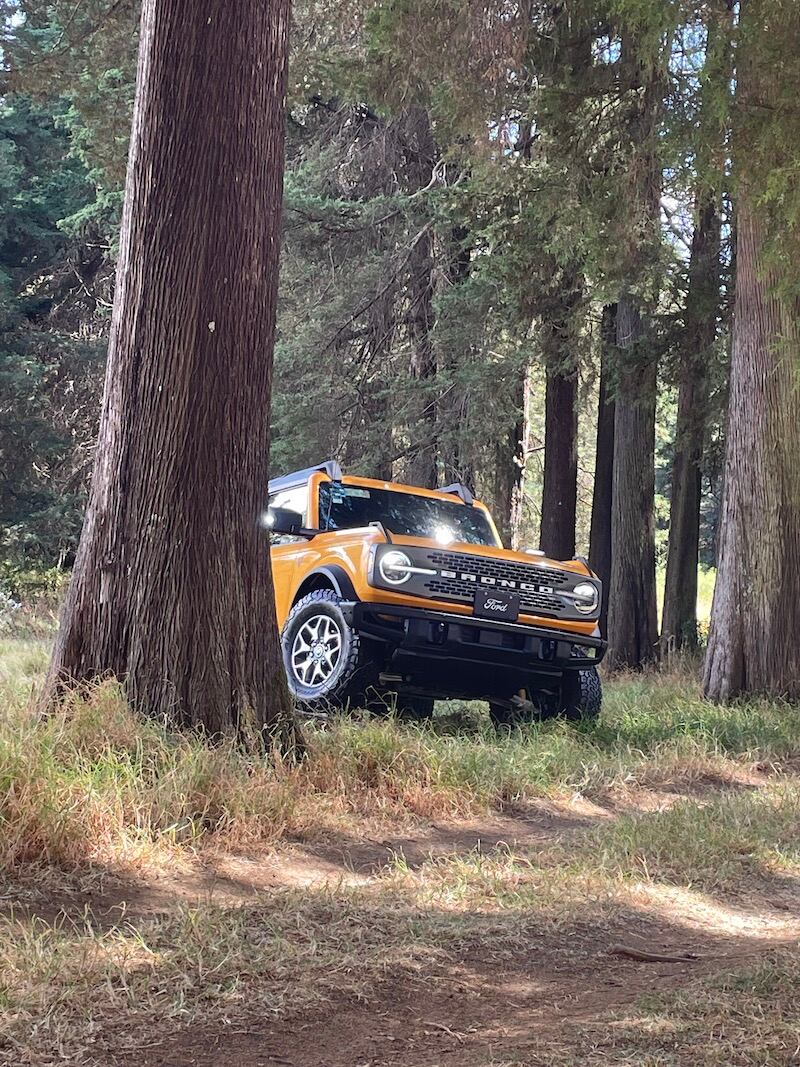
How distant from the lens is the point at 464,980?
401 centimetres

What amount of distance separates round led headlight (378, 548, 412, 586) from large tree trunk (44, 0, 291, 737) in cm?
183

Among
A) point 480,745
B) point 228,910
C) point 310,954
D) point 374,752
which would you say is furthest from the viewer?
point 480,745

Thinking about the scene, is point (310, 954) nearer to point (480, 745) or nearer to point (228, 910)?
point (228, 910)

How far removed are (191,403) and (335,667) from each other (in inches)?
110

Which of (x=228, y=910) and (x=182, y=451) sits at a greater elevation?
(x=182, y=451)

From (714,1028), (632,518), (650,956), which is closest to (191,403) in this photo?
(650,956)

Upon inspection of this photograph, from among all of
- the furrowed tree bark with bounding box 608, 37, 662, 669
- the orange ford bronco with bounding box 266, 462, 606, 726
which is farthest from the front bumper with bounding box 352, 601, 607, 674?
the furrowed tree bark with bounding box 608, 37, 662, 669

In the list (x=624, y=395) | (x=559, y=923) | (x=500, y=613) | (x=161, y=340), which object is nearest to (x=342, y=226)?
(x=624, y=395)

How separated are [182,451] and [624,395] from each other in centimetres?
995

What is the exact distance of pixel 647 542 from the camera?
53.6ft

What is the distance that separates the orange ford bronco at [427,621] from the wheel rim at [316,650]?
0.04 ft

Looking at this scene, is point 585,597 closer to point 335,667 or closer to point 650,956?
point 335,667

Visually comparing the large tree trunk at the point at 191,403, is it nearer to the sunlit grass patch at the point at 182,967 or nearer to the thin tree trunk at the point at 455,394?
the sunlit grass patch at the point at 182,967

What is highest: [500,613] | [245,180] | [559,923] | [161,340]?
[245,180]
